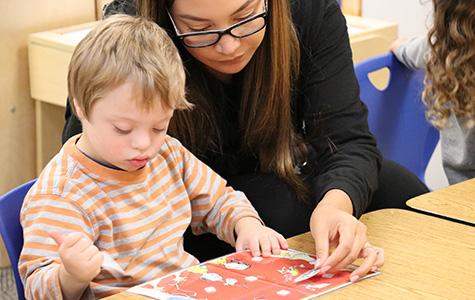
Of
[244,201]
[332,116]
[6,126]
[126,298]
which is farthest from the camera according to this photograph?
[6,126]

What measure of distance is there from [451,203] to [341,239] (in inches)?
12.1

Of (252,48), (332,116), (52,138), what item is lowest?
(52,138)

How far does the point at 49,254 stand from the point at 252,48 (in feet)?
1.85

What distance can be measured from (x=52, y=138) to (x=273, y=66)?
1.33 m

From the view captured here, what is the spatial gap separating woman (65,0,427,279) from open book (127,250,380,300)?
30 cm

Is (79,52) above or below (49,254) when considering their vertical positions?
above

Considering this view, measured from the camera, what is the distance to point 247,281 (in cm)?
135

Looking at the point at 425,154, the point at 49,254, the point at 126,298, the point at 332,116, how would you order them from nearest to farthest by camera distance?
the point at 126,298
the point at 49,254
the point at 332,116
the point at 425,154

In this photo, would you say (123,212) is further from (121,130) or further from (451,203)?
(451,203)

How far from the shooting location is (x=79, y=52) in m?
1.46

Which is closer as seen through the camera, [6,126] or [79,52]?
[79,52]

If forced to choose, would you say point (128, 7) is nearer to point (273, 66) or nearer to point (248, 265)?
point (273, 66)

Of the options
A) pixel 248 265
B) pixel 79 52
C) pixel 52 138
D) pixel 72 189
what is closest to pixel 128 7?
pixel 79 52

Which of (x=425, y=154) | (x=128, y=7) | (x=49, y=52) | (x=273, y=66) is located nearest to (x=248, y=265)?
(x=273, y=66)
